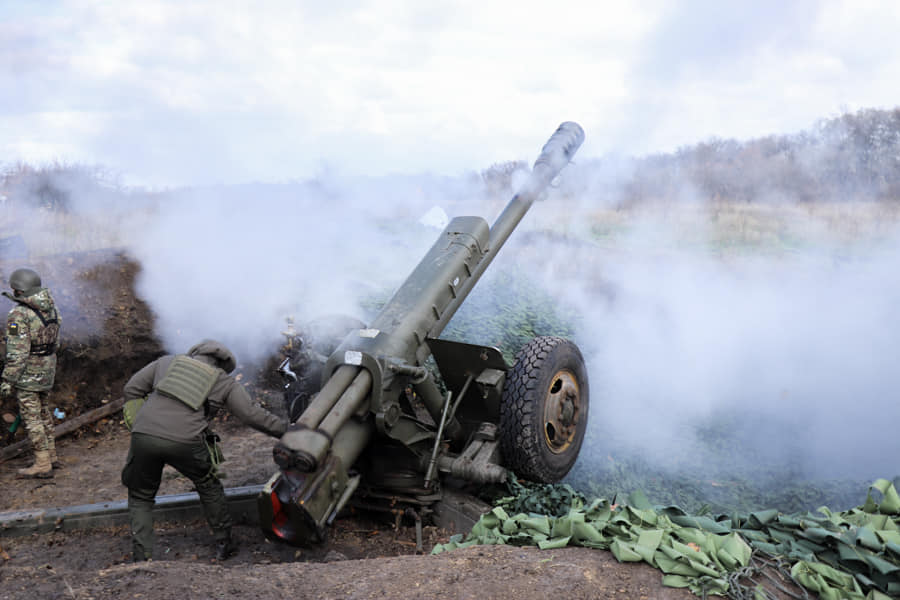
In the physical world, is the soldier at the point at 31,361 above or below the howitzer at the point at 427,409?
below

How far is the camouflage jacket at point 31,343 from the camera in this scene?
5453mm

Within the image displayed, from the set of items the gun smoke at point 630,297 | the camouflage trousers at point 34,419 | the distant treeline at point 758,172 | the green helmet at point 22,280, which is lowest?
the camouflage trousers at point 34,419

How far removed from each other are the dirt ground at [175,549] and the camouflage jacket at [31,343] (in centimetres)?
77

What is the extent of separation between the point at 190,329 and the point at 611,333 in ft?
15.2

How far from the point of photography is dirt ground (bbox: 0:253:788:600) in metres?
3.00

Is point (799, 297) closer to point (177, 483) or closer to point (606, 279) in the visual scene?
point (606, 279)

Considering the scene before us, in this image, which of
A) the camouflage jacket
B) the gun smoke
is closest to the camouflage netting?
the gun smoke

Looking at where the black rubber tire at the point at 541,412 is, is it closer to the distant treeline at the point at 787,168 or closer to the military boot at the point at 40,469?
the military boot at the point at 40,469

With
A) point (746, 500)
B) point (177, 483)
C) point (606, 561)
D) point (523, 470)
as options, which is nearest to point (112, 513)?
point (177, 483)

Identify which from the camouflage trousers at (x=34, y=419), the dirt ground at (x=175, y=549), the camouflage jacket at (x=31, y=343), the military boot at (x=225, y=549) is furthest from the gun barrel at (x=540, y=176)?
the camouflage trousers at (x=34, y=419)

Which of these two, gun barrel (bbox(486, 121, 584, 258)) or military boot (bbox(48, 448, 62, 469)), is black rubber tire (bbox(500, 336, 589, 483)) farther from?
military boot (bbox(48, 448, 62, 469))

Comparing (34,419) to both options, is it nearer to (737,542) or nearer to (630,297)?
(737,542)

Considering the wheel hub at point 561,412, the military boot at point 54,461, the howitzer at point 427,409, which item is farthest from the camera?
the military boot at point 54,461

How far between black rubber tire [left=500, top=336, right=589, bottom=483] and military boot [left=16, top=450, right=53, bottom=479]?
12.2 ft
